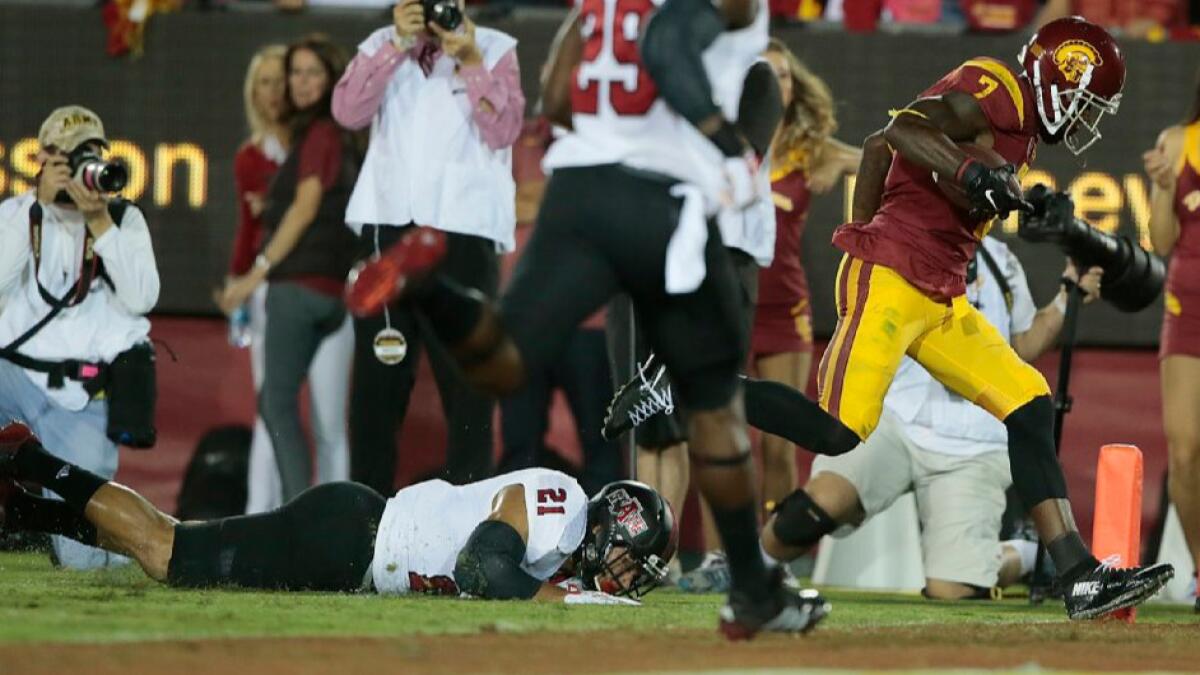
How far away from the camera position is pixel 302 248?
31.7ft

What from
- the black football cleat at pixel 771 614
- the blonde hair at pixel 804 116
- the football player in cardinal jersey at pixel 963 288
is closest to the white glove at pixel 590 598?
the football player in cardinal jersey at pixel 963 288

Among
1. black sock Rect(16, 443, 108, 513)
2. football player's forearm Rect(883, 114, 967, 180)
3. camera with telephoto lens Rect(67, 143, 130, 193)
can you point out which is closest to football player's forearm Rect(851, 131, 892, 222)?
football player's forearm Rect(883, 114, 967, 180)

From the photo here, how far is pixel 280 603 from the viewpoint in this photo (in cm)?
668

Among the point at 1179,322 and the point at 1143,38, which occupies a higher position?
the point at 1143,38

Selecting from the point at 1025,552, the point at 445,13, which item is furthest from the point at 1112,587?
the point at 445,13

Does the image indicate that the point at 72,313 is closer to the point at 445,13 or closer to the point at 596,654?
the point at 445,13

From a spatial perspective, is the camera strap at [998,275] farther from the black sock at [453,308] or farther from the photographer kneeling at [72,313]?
the black sock at [453,308]

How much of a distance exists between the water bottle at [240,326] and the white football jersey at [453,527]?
302cm

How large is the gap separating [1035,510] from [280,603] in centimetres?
256

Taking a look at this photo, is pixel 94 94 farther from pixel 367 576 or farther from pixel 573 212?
pixel 573 212

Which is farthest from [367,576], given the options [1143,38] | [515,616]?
[1143,38]

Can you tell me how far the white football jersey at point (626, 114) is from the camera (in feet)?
18.0

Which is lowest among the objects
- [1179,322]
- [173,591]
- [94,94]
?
[173,591]

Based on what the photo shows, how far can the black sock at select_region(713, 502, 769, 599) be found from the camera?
5.69 meters
